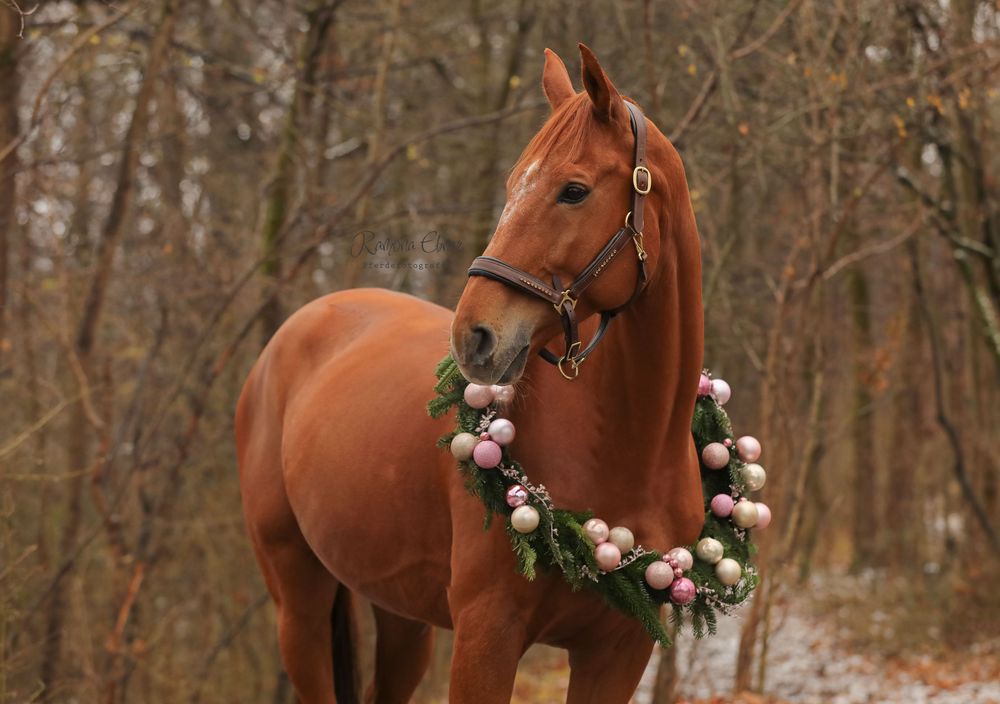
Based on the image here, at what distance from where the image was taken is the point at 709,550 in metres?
2.76

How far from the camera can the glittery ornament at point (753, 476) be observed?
2990mm

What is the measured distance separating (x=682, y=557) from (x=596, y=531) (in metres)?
0.28

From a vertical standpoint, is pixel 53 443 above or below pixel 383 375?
below

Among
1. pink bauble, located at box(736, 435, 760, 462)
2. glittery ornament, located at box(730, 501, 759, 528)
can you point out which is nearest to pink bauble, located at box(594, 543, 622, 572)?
glittery ornament, located at box(730, 501, 759, 528)

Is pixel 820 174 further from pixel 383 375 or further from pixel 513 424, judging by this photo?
pixel 513 424

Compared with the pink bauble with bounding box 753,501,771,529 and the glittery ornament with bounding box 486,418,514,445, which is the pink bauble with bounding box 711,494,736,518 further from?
the glittery ornament with bounding box 486,418,514,445

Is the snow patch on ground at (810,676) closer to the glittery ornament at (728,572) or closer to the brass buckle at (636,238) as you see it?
the glittery ornament at (728,572)

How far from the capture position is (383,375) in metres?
3.45

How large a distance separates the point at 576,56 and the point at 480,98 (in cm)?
297

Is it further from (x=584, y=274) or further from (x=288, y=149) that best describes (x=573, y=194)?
(x=288, y=149)

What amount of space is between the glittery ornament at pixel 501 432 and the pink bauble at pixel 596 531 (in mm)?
286

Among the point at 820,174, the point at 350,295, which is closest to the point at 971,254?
the point at 820,174

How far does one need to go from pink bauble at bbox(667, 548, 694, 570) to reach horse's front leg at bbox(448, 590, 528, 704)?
43 cm

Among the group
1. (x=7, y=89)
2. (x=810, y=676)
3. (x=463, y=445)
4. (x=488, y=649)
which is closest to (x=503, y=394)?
(x=463, y=445)
